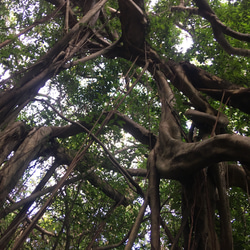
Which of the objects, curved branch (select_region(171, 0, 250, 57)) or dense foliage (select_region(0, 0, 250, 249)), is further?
curved branch (select_region(171, 0, 250, 57))

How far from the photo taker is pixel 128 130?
3066 millimetres

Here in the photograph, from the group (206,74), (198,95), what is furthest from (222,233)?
(206,74)

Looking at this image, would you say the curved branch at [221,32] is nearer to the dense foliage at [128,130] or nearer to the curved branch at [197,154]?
the dense foliage at [128,130]

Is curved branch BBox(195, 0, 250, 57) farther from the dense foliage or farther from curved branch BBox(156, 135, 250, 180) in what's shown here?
curved branch BBox(156, 135, 250, 180)

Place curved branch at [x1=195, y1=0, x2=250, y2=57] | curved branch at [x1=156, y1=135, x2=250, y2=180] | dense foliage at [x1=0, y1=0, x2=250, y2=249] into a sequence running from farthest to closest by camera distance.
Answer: curved branch at [x1=195, y1=0, x2=250, y2=57] < dense foliage at [x1=0, y1=0, x2=250, y2=249] < curved branch at [x1=156, y1=135, x2=250, y2=180]

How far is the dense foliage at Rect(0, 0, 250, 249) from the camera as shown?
1.71 metres

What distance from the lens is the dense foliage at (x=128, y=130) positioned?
1705 millimetres

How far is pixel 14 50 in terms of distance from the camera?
1.98 m

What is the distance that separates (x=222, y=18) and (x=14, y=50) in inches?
108

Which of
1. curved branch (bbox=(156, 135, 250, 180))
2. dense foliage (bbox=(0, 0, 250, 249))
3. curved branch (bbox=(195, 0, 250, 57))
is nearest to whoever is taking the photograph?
curved branch (bbox=(156, 135, 250, 180))

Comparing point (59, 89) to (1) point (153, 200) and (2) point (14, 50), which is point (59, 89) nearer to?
(2) point (14, 50)

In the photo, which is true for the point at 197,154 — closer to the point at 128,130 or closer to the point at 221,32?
the point at 128,130

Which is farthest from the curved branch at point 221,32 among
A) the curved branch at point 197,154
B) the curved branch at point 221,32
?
the curved branch at point 197,154

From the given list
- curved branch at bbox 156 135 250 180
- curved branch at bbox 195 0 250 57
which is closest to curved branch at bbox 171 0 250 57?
curved branch at bbox 195 0 250 57
